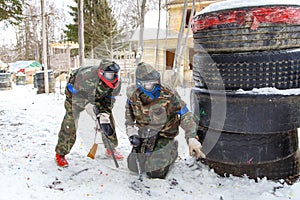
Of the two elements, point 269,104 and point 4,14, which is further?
point 4,14

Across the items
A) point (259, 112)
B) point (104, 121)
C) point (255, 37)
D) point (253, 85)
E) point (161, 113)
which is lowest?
point (104, 121)

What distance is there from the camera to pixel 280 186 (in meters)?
2.32

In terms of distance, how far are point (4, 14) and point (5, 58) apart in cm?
3561

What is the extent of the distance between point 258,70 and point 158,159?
1257 millimetres

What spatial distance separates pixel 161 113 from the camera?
280cm

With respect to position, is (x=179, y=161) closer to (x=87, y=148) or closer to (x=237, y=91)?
(x=237, y=91)

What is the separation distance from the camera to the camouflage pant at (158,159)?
2.70m

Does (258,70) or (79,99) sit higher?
(258,70)

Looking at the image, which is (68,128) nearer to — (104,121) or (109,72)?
(104,121)

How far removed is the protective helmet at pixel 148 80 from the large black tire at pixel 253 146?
0.68 m

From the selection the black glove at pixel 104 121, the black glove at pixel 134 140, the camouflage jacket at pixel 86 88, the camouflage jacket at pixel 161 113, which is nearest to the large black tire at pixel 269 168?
the camouflage jacket at pixel 161 113

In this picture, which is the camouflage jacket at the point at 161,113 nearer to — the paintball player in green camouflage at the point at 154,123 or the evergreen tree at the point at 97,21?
the paintball player in green camouflage at the point at 154,123

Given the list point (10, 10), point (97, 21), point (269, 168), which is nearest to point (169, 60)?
point (269, 168)

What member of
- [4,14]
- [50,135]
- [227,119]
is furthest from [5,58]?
[227,119]
